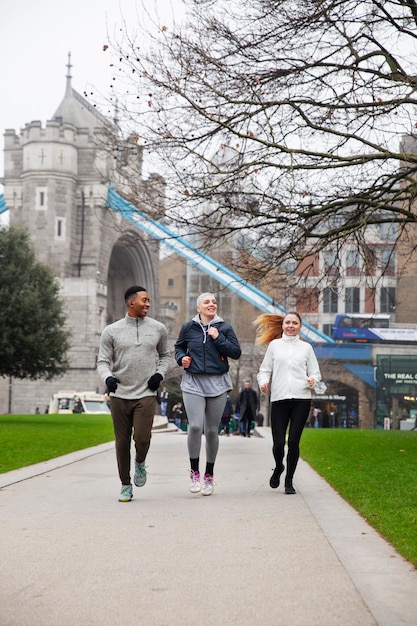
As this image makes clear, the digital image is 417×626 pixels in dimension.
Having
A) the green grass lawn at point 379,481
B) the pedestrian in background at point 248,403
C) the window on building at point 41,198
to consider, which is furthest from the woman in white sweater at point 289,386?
the window on building at point 41,198

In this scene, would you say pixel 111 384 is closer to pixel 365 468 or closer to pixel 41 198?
pixel 365 468

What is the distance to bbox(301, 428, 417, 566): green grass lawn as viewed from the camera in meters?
6.53

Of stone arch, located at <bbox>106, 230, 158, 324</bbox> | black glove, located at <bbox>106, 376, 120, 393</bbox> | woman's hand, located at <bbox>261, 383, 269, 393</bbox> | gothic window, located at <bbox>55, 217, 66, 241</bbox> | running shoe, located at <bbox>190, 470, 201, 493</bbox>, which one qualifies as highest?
gothic window, located at <bbox>55, 217, 66, 241</bbox>

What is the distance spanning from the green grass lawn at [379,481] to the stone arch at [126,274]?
7070 cm

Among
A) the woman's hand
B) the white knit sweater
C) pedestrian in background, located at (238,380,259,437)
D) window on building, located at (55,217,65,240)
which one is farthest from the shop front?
the woman's hand

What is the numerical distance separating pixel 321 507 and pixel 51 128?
69.1m

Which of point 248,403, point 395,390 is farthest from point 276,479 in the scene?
point 395,390

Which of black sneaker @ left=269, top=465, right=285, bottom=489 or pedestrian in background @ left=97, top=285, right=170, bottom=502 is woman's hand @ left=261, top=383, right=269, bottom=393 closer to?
black sneaker @ left=269, top=465, right=285, bottom=489

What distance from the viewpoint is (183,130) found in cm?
1399

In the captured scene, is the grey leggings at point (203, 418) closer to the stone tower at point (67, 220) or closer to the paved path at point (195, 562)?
the paved path at point (195, 562)

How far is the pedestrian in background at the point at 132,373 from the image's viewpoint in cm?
835

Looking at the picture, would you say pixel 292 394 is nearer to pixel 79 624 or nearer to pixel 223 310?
pixel 79 624

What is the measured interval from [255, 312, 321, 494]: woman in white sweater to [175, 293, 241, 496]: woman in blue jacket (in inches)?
17.2

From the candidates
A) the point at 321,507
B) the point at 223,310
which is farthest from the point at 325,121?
the point at 223,310
